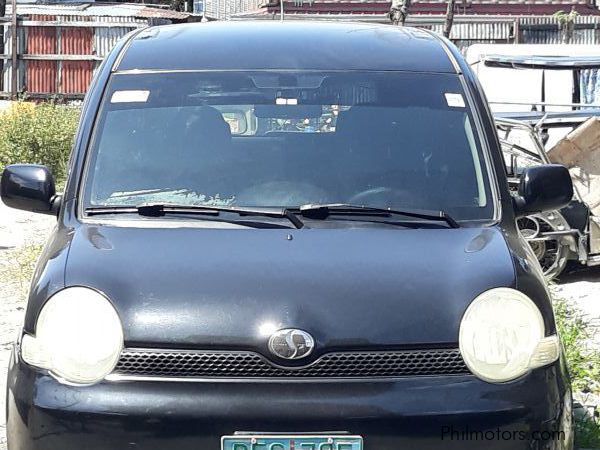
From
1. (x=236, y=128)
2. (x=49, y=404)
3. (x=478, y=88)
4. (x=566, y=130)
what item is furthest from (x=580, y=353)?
(x=566, y=130)

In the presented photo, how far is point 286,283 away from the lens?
3.63 meters

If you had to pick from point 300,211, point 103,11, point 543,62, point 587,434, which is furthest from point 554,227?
point 103,11

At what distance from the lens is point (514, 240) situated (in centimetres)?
410

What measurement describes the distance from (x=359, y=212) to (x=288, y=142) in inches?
21.4

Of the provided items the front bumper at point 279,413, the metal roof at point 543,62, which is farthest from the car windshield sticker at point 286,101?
the metal roof at point 543,62

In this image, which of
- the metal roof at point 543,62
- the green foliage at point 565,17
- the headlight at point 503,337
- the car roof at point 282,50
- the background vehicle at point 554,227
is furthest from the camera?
the green foliage at point 565,17

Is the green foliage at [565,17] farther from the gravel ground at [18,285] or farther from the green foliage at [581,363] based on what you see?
the green foliage at [581,363]

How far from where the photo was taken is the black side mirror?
14.8ft

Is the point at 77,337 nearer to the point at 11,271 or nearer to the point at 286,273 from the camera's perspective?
the point at 286,273

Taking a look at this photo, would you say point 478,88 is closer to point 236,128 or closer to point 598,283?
point 236,128

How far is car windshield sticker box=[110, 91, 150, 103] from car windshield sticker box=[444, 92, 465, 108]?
1.19 metres

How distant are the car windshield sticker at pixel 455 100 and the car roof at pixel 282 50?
5.6 inches

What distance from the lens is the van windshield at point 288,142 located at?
434cm

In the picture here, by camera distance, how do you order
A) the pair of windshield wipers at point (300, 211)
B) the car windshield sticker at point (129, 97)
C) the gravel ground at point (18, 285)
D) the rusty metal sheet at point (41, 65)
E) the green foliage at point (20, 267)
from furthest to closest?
the rusty metal sheet at point (41, 65)
the green foliage at point (20, 267)
the gravel ground at point (18, 285)
the car windshield sticker at point (129, 97)
the pair of windshield wipers at point (300, 211)
